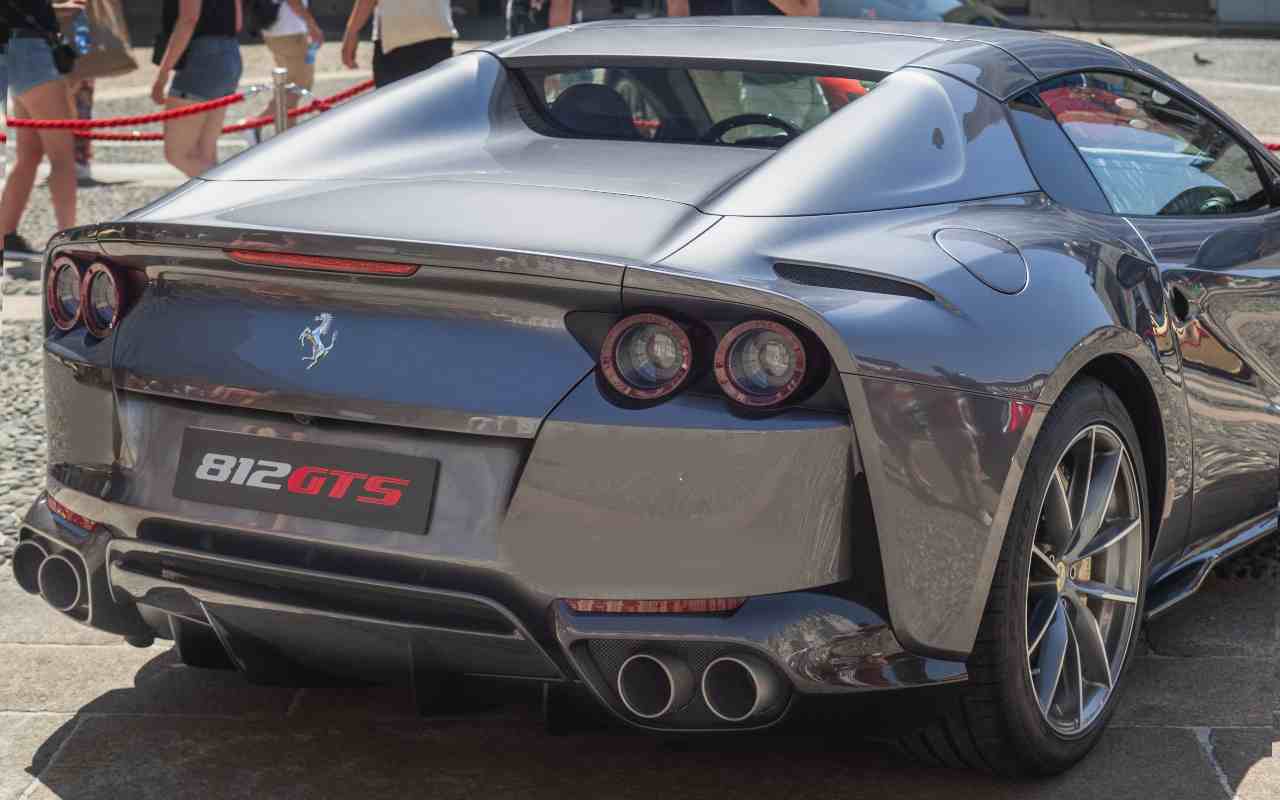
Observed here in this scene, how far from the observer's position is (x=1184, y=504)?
400 cm

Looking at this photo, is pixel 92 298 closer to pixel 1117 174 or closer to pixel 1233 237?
pixel 1117 174

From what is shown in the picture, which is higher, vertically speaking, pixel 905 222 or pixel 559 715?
pixel 905 222

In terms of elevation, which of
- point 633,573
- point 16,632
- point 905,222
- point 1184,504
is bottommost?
point 16,632

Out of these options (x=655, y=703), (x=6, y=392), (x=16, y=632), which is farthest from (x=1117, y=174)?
(x=6, y=392)

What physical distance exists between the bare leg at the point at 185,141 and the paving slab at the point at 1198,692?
644 centimetres

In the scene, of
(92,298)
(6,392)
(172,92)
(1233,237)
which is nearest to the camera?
(92,298)

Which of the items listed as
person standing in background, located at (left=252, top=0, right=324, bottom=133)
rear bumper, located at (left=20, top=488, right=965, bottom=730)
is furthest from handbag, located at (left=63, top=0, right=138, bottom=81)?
rear bumper, located at (left=20, top=488, right=965, bottom=730)

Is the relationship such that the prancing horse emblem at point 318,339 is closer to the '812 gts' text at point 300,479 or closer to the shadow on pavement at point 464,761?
the '812 gts' text at point 300,479

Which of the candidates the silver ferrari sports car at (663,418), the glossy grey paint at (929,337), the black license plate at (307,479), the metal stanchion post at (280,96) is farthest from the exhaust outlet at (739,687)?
the metal stanchion post at (280,96)

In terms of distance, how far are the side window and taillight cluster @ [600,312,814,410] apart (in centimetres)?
133

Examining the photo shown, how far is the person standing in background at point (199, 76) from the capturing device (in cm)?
939

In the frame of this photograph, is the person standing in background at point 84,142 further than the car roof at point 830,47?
Yes

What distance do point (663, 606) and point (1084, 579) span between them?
3.66 feet

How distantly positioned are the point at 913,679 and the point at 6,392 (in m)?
4.85
